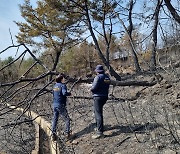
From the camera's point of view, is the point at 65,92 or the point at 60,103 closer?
the point at 65,92

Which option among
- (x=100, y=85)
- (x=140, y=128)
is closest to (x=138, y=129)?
(x=140, y=128)

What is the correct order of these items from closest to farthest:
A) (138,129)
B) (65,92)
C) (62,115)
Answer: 1. (138,129)
2. (65,92)
3. (62,115)

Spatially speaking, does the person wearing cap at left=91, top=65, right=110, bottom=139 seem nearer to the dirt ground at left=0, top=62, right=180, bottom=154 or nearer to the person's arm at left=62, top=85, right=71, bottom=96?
the dirt ground at left=0, top=62, right=180, bottom=154

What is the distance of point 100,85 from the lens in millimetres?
7074

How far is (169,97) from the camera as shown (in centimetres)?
806

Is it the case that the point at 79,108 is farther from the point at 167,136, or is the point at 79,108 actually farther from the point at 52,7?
the point at 52,7

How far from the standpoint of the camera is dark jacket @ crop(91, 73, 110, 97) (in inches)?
276

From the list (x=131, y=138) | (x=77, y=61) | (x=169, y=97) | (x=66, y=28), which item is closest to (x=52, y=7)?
(x=66, y=28)

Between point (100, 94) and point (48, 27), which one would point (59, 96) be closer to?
point (100, 94)

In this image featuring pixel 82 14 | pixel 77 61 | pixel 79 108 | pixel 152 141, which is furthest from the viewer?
pixel 77 61

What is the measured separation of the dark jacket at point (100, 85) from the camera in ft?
23.0

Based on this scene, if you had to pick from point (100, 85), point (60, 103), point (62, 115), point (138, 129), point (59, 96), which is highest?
point (100, 85)

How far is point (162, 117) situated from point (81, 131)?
2.38 metres

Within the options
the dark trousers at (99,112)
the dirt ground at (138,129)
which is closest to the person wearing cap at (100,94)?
the dark trousers at (99,112)
